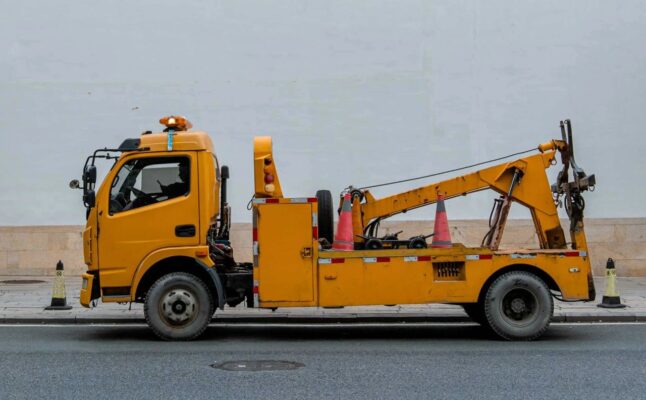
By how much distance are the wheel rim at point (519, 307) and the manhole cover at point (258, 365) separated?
3.06m

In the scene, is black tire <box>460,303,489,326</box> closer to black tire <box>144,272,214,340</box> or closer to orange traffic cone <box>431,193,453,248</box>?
orange traffic cone <box>431,193,453,248</box>

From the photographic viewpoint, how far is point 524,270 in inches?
378

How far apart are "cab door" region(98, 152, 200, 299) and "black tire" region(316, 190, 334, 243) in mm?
1657

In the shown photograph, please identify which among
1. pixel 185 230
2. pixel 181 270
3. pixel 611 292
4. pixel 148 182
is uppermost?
pixel 148 182

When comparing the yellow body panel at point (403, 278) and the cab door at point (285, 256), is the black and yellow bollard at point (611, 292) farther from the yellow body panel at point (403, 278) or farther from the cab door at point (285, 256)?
the cab door at point (285, 256)

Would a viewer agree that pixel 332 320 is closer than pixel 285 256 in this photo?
No

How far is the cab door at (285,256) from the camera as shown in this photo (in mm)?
9281

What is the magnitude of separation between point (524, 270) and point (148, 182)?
5.09 m

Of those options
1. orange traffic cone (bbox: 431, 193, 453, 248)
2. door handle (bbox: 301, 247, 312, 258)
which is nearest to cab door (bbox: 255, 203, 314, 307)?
door handle (bbox: 301, 247, 312, 258)

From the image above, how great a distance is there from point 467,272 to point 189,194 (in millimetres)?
3732

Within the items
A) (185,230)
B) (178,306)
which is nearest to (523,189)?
(185,230)

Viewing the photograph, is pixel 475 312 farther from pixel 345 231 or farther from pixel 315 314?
pixel 315 314

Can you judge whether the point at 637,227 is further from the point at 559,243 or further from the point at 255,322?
the point at 255,322

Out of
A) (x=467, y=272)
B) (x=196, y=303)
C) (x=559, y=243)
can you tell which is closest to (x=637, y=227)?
(x=559, y=243)
